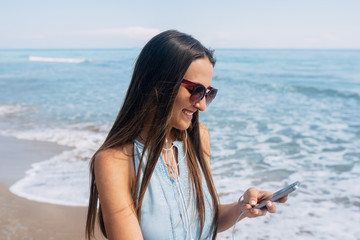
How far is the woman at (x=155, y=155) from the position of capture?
159cm

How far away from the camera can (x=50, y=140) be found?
7473 mm

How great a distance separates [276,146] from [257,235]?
12.6ft

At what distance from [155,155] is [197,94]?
1.16ft

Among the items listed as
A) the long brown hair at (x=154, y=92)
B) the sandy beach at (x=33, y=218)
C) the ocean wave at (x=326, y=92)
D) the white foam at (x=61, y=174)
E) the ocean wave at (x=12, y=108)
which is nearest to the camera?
the long brown hair at (x=154, y=92)

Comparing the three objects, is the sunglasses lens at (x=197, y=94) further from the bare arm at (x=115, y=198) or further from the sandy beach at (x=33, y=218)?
the sandy beach at (x=33, y=218)

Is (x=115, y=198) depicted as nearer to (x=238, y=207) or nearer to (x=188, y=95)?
(x=188, y=95)

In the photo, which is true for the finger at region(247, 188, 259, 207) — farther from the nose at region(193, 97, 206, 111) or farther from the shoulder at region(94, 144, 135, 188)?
the shoulder at region(94, 144, 135, 188)

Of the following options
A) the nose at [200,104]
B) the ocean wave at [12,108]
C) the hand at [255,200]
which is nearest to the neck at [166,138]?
the nose at [200,104]

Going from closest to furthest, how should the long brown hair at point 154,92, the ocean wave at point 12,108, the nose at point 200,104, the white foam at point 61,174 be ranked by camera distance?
the long brown hair at point 154,92
the nose at point 200,104
the white foam at point 61,174
the ocean wave at point 12,108

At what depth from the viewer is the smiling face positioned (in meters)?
1.71

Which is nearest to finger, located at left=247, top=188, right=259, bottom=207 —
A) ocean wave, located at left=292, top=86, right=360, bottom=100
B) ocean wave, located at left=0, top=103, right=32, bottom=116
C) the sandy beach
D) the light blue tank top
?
the light blue tank top

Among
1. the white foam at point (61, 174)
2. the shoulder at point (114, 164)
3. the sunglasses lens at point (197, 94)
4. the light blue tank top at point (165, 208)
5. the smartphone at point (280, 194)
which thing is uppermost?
the sunglasses lens at point (197, 94)

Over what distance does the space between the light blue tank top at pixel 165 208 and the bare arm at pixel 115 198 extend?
9 centimetres

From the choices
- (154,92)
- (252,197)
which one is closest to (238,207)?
(252,197)
